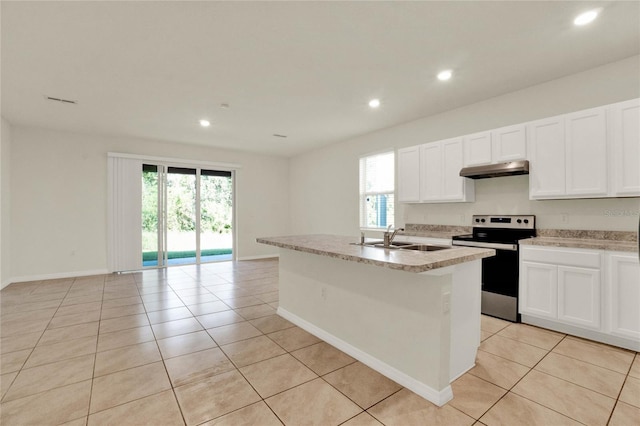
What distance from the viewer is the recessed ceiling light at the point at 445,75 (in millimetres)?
3215

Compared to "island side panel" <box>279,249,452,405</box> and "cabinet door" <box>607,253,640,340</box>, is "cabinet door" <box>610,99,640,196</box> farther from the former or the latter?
"island side panel" <box>279,249,452,405</box>

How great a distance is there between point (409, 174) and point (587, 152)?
2.09m

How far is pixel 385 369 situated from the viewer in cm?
220

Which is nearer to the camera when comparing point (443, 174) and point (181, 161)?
point (443, 174)

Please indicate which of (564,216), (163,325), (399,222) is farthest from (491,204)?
(163,325)

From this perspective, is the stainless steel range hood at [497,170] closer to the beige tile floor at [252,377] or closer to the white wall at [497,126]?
the white wall at [497,126]

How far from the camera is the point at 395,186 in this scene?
5.18m

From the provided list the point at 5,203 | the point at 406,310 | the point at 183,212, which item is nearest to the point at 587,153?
the point at 406,310

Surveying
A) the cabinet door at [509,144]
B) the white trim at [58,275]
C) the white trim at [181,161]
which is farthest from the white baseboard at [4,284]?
the cabinet door at [509,144]

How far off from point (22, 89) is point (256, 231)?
496 centimetres

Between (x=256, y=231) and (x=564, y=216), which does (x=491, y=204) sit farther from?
(x=256, y=231)

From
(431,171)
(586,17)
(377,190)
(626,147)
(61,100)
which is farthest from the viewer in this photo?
(377,190)

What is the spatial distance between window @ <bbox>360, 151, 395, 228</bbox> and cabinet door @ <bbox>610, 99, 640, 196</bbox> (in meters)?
2.91

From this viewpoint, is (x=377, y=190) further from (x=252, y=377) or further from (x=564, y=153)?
(x=252, y=377)
